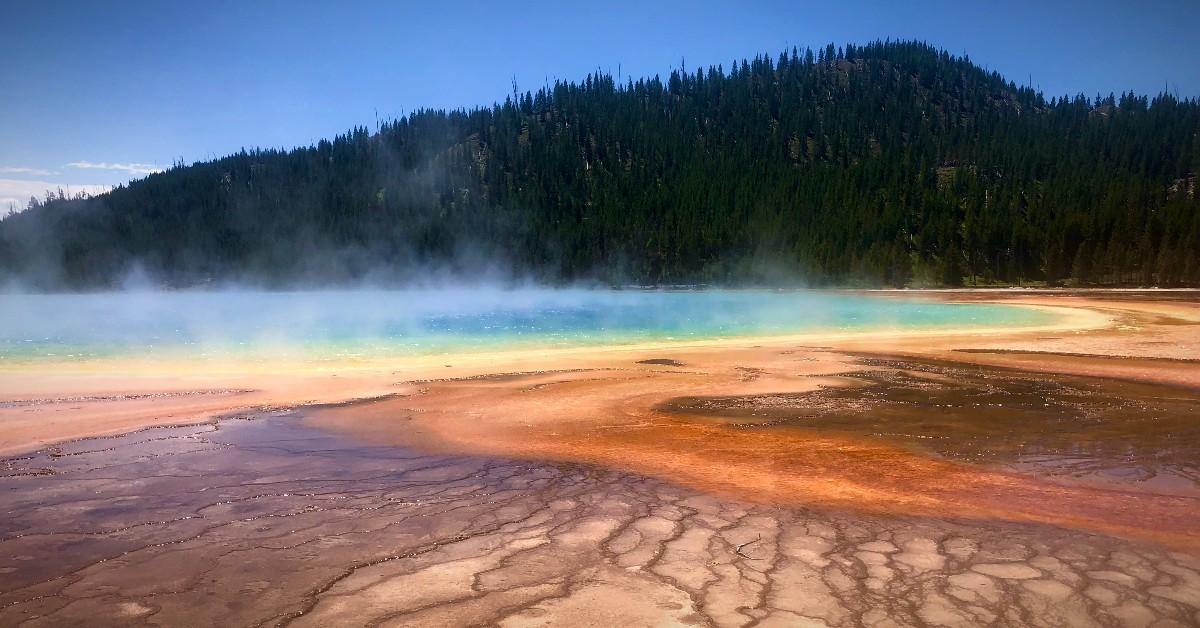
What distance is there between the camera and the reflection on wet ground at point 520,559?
4.72m

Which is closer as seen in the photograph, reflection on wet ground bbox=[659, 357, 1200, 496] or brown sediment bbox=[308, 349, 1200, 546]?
brown sediment bbox=[308, 349, 1200, 546]

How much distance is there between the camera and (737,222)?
408ft

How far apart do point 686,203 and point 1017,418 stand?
416ft

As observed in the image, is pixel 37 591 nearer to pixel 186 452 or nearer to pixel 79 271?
pixel 186 452

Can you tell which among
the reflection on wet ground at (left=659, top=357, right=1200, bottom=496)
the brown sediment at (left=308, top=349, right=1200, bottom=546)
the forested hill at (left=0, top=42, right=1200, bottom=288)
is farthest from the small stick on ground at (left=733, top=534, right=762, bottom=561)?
the forested hill at (left=0, top=42, right=1200, bottom=288)

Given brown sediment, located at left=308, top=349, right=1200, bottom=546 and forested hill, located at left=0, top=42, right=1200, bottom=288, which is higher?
forested hill, located at left=0, top=42, right=1200, bottom=288

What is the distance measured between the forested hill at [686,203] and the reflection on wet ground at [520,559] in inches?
3236

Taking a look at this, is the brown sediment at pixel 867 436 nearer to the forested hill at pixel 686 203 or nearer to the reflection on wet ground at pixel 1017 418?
the reflection on wet ground at pixel 1017 418

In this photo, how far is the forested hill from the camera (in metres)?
94.1

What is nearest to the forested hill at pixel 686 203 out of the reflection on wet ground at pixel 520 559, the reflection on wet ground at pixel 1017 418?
the reflection on wet ground at pixel 1017 418

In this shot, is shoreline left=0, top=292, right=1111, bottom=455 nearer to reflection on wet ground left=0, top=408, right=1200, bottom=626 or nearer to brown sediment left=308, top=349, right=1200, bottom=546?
brown sediment left=308, top=349, right=1200, bottom=546

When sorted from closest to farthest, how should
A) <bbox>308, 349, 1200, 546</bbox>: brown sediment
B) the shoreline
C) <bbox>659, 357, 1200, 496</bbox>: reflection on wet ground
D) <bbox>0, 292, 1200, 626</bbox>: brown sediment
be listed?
<bbox>0, 292, 1200, 626</bbox>: brown sediment, <bbox>308, 349, 1200, 546</bbox>: brown sediment, <bbox>659, 357, 1200, 496</bbox>: reflection on wet ground, the shoreline

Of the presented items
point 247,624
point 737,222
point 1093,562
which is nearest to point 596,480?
point 247,624

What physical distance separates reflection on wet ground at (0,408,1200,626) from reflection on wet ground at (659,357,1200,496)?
289cm
